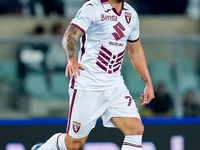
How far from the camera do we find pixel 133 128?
4.10 metres

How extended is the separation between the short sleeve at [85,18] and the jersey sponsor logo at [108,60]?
29cm

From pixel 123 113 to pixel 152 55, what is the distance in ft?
11.2

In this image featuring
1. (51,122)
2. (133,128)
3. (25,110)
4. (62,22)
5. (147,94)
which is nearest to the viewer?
(133,128)

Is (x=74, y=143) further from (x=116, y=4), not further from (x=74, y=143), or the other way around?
(x=116, y=4)

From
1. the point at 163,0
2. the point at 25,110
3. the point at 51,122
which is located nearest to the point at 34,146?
the point at 51,122

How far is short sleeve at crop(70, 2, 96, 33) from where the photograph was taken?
12.7 feet

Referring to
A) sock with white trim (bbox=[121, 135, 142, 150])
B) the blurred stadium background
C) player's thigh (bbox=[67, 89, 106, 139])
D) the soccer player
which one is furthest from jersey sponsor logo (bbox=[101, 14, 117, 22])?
the blurred stadium background

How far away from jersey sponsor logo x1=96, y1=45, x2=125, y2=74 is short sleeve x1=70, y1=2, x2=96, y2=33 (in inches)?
11.5

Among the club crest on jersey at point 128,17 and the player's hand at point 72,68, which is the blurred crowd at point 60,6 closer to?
the club crest on jersey at point 128,17

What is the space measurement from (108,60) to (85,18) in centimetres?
48

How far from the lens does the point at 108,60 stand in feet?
13.5

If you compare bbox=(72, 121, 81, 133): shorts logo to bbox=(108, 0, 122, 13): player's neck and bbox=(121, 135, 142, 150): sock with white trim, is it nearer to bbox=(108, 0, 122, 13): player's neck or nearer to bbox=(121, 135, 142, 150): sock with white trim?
bbox=(121, 135, 142, 150): sock with white trim

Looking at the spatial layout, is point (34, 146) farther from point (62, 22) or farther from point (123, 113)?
point (62, 22)

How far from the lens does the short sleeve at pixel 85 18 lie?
3861mm
